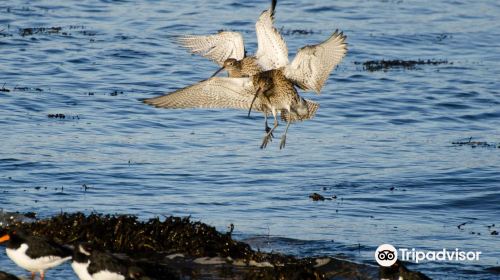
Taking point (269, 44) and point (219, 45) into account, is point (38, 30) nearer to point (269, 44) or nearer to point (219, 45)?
point (219, 45)

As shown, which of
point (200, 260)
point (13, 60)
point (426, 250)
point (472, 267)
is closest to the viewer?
point (200, 260)

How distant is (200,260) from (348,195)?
13.3 ft

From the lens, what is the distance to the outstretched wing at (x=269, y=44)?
11.6 meters

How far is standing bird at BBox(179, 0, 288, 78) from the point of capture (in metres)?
11.6

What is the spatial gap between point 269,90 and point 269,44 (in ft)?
1.69

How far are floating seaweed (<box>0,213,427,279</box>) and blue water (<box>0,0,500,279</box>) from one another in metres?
0.51

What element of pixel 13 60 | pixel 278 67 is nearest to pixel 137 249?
pixel 278 67

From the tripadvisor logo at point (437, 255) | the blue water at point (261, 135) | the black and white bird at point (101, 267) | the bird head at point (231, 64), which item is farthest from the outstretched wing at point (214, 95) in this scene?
the black and white bird at point (101, 267)

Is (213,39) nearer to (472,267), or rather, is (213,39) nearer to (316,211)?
(316,211)

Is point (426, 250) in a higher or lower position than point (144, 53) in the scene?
lower

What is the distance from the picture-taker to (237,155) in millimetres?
15430

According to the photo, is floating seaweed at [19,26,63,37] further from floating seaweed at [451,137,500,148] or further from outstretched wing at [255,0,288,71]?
outstretched wing at [255,0,288,71]

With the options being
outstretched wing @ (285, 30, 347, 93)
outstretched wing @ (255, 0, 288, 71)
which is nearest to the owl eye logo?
outstretched wing @ (285, 30, 347, 93)

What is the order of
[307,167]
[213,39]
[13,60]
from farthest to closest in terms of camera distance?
[13,60] < [307,167] < [213,39]
